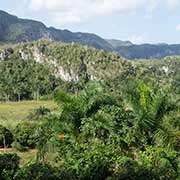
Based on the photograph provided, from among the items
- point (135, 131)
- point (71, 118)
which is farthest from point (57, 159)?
point (135, 131)

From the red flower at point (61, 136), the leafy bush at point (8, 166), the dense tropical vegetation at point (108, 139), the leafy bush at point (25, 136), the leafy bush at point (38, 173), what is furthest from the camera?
the leafy bush at point (25, 136)

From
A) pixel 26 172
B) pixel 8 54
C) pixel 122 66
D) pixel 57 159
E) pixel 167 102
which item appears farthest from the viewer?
pixel 8 54

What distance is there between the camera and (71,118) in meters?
15.7

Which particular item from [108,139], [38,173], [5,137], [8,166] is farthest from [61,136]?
[5,137]

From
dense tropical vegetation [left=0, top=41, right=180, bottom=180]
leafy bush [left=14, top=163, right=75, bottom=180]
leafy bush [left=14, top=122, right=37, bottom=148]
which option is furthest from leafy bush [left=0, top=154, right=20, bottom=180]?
leafy bush [left=14, top=122, right=37, bottom=148]

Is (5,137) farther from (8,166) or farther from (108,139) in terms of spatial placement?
(8,166)

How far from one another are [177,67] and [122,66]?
39477 mm

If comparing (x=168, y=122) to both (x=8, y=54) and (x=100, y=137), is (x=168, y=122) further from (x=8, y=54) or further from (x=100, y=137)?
(x=8, y=54)

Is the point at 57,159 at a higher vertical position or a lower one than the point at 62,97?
lower

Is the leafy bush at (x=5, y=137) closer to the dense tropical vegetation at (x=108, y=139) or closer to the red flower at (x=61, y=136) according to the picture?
the dense tropical vegetation at (x=108, y=139)

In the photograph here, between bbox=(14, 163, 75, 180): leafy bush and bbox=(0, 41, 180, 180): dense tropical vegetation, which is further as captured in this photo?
bbox=(0, 41, 180, 180): dense tropical vegetation

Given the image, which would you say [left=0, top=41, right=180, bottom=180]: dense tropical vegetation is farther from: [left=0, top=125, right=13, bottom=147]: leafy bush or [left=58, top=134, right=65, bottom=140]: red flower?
[left=0, top=125, right=13, bottom=147]: leafy bush

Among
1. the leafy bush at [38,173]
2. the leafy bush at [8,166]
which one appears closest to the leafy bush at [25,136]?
the leafy bush at [8,166]

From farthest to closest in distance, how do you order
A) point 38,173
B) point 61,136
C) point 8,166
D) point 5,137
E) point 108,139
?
point 5,137 < point 61,136 < point 108,139 < point 8,166 < point 38,173
